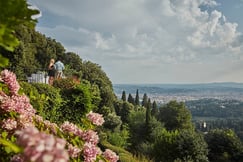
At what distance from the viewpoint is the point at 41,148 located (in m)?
0.96

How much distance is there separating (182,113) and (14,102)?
36.5 meters

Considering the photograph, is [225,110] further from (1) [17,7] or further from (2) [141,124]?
(1) [17,7]

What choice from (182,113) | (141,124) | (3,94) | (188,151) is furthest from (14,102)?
(182,113)

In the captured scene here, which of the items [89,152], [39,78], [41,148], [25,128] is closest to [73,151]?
[89,152]

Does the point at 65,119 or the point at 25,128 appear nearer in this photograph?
the point at 25,128

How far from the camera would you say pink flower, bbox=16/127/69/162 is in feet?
3.14

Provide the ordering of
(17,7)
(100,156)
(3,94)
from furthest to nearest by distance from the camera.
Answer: (100,156) < (3,94) < (17,7)

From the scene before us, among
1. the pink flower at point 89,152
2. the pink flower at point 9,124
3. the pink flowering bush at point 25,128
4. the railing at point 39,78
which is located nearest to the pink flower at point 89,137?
the pink flowering bush at point 25,128

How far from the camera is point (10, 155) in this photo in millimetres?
1812

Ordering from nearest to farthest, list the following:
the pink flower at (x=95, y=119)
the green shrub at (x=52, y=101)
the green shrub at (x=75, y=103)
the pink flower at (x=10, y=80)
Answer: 1. the pink flower at (x=10, y=80)
2. the pink flower at (x=95, y=119)
3. the green shrub at (x=52, y=101)
4. the green shrub at (x=75, y=103)

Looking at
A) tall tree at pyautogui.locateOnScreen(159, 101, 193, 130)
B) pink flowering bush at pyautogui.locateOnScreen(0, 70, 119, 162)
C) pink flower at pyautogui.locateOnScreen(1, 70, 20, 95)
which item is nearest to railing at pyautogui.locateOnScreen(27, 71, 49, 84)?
pink flowering bush at pyautogui.locateOnScreen(0, 70, 119, 162)

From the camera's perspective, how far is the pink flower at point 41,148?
96cm

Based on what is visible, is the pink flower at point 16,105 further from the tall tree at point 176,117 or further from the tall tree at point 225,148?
the tall tree at point 176,117

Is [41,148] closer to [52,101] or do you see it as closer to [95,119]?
[95,119]
